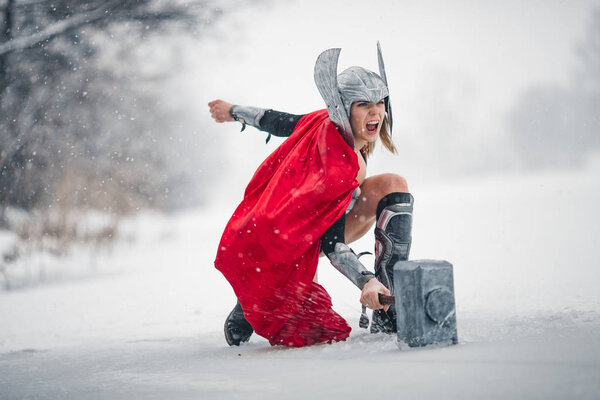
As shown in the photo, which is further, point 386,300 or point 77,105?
point 77,105

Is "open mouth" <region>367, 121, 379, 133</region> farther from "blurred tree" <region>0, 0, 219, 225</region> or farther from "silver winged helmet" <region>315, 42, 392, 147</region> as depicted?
"blurred tree" <region>0, 0, 219, 225</region>

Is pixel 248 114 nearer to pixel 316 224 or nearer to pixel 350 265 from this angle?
pixel 316 224

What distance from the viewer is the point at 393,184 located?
1536 millimetres

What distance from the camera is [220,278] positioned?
12.5 ft

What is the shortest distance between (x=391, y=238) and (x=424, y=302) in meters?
0.34

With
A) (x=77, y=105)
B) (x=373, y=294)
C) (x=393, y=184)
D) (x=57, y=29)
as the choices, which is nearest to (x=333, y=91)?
(x=393, y=184)

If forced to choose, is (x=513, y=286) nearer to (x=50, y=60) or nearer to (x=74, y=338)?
(x=74, y=338)

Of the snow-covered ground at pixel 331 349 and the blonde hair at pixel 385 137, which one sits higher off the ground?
the blonde hair at pixel 385 137

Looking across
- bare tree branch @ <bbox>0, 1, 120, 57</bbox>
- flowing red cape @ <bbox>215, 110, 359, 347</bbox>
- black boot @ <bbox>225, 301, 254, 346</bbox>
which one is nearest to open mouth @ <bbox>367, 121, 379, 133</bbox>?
flowing red cape @ <bbox>215, 110, 359, 347</bbox>

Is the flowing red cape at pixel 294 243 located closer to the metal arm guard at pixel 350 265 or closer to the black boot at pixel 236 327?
the metal arm guard at pixel 350 265

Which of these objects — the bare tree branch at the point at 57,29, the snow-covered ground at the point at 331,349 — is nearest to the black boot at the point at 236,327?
the snow-covered ground at the point at 331,349

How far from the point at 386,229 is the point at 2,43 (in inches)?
124

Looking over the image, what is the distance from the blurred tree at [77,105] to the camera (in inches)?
153

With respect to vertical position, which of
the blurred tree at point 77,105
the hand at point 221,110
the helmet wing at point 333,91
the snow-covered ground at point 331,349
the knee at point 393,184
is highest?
the blurred tree at point 77,105
